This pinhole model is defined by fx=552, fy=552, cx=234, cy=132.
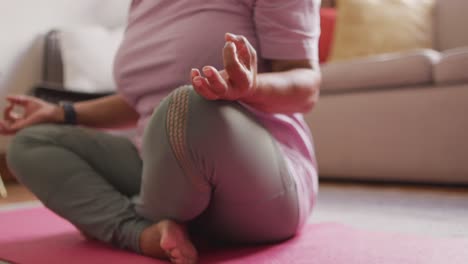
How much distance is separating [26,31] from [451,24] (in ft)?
6.35

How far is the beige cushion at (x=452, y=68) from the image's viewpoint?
66.2 inches

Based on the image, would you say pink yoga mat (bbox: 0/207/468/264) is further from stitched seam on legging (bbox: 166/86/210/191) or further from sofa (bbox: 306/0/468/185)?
sofa (bbox: 306/0/468/185)

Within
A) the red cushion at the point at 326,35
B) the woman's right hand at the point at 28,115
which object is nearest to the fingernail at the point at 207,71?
the woman's right hand at the point at 28,115

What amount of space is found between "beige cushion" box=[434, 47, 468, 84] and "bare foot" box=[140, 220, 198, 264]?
1210mm

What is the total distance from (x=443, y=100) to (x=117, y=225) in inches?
48.0

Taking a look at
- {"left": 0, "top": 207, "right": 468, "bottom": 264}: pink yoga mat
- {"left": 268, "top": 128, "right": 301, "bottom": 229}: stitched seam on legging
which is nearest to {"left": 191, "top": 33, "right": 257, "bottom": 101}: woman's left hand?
{"left": 268, "top": 128, "right": 301, "bottom": 229}: stitched seam on legging

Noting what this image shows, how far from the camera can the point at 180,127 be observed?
0.73m

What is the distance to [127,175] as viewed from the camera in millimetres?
1033

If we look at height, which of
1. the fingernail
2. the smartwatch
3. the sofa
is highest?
the fingernail

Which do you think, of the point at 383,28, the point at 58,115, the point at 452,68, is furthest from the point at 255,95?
the point at 383,28

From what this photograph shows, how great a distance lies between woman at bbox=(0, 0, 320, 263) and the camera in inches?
28.9

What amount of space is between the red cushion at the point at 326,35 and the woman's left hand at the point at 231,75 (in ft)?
6.76

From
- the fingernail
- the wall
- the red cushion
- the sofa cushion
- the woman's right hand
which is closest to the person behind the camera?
the fingernail

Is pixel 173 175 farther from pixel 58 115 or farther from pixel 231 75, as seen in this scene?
pixel 58 115
